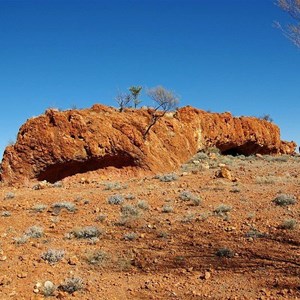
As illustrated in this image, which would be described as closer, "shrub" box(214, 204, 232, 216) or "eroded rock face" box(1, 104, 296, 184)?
"shrub" box(214, 204, 232, 216)

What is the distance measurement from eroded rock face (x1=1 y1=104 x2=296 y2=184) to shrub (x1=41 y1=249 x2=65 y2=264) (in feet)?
32.6

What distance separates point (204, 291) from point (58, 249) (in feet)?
10.4

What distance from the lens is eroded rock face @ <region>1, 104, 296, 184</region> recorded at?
56.3 ft

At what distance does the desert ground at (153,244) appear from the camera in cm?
634

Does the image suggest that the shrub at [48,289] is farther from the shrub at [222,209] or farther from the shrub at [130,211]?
the shrub at [222,209]

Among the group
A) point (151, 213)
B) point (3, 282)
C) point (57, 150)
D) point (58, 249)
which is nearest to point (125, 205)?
point (151, 213)

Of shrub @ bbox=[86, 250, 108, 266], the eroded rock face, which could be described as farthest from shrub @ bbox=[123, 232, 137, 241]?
the eroded rock face

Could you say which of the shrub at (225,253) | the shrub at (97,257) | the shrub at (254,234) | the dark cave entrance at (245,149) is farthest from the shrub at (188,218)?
the dark cave entrance at (245,149)

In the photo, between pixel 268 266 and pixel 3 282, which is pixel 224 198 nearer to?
pixel 268 266

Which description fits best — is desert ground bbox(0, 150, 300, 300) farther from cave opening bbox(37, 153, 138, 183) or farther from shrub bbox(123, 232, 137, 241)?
cave opening bbox(37, 153, 138, 183)

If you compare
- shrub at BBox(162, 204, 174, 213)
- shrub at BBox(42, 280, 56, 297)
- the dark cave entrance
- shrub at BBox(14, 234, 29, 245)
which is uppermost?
the dark cave entrance

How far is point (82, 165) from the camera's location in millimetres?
17953

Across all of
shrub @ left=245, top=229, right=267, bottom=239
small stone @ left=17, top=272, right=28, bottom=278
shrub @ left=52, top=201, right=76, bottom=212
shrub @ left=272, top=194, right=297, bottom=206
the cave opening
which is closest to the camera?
small stone @ left=17, top=272, right=28, bottom=278

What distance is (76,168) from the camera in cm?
1792
